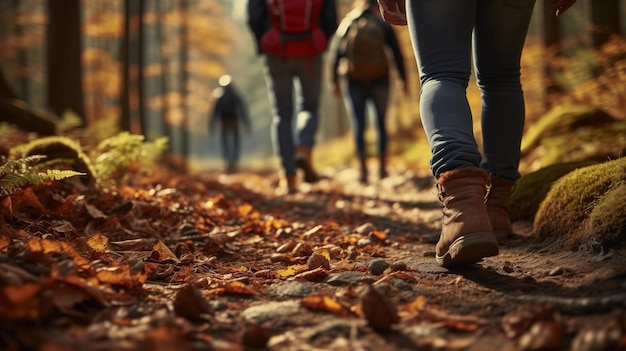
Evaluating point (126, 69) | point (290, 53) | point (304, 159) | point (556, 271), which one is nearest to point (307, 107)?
point (304, 159)

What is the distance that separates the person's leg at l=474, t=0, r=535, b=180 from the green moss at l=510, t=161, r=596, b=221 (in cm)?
58

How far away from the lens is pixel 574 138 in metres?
5.22

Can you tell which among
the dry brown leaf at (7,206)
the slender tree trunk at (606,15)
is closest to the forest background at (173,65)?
the slender tree trunk at (606,15)

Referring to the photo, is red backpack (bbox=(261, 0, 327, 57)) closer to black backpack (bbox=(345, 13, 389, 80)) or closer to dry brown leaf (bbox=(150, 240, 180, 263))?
black backpack (bbox=(345, 13, 389, 80))

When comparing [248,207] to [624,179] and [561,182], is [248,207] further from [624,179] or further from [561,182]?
[624,179]

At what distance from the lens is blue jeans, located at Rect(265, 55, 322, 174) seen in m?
5.64

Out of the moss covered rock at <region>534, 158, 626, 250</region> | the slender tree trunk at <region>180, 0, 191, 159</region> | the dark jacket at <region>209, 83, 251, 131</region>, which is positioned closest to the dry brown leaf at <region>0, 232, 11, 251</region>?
the moss covered rock at <region>534, 158, 626, 250</region>

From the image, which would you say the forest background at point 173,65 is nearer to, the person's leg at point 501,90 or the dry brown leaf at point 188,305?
the person's leg at point 501,90

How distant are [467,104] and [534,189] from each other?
1.33 metres

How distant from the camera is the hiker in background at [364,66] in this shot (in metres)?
6.62

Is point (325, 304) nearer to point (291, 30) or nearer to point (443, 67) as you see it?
point (443, 67)

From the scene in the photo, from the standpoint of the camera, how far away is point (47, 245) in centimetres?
177

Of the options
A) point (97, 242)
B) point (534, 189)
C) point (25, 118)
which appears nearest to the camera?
point (97, 242)

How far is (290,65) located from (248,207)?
7.14 feet
